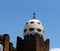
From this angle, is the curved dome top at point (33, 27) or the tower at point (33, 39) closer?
the tower at point (33, 39)

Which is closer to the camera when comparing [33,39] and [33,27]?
[33,39]

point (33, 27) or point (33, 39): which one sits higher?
point (33, 27)

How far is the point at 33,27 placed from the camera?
79.0m

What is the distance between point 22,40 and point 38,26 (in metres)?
4.40

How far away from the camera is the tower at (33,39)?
7675 centimetres

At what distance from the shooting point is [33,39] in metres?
77.1

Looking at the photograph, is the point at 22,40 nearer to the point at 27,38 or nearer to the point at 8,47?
the point at 27,38

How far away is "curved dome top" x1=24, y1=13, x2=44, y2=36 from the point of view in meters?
78.9

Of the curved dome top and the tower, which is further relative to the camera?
the curved dome top

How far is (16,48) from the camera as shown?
78000mm

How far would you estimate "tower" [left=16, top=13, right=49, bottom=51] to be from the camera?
76750 millimetres

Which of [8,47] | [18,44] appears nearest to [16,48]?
[18,44]

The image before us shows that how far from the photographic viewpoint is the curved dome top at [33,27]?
78.9 meters

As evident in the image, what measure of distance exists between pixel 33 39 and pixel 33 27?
3.05 m
